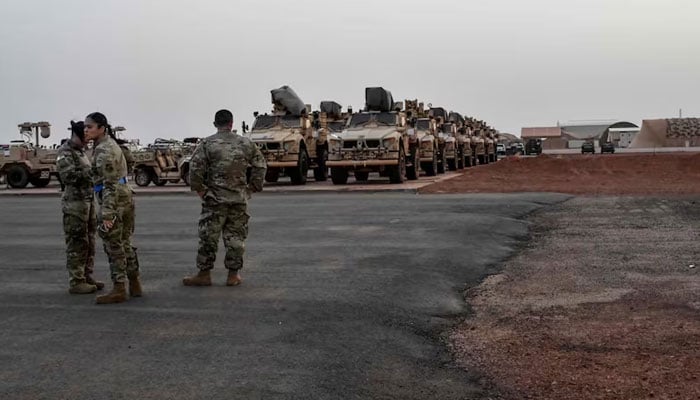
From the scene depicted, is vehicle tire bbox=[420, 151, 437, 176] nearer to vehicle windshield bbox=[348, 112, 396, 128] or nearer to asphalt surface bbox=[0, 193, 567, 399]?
vehicle windshield bbox=[348, 112, 396, 128]

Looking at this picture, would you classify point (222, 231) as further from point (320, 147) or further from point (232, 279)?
point (320, 147)

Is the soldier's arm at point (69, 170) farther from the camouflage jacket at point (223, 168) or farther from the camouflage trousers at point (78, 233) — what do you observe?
the camouflage jacket at point (223, 168)

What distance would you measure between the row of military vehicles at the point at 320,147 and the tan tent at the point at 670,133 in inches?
1659

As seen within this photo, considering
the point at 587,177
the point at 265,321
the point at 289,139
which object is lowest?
the point at 265,321

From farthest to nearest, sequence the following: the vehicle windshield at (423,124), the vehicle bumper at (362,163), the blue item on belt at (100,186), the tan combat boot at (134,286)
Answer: the vehicle windshield at (423,124) → the vehicle bumper at (362,163) → the tan combat boot at (134,286) → the blue item on belt at (100,186)

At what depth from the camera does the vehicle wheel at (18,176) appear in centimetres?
2911

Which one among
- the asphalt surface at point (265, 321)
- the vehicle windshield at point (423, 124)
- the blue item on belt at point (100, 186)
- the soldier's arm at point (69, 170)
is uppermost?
the vehicle windshield at point (423, 124)

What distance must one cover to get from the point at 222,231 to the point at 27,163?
24.5 m

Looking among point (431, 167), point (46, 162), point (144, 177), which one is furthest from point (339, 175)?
point (46, 162)

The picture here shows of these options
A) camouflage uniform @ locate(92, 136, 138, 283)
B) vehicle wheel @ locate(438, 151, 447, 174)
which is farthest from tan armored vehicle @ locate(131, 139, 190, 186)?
camouflage uniform @ locate(92, 136, 138, 283)

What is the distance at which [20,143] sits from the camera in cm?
3002

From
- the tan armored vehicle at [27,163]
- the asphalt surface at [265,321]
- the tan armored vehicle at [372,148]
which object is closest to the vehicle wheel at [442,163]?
the tan armored vehicle at [372,148]

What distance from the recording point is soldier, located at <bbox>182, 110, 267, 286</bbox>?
718 centimetres

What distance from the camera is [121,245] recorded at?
6.70m
